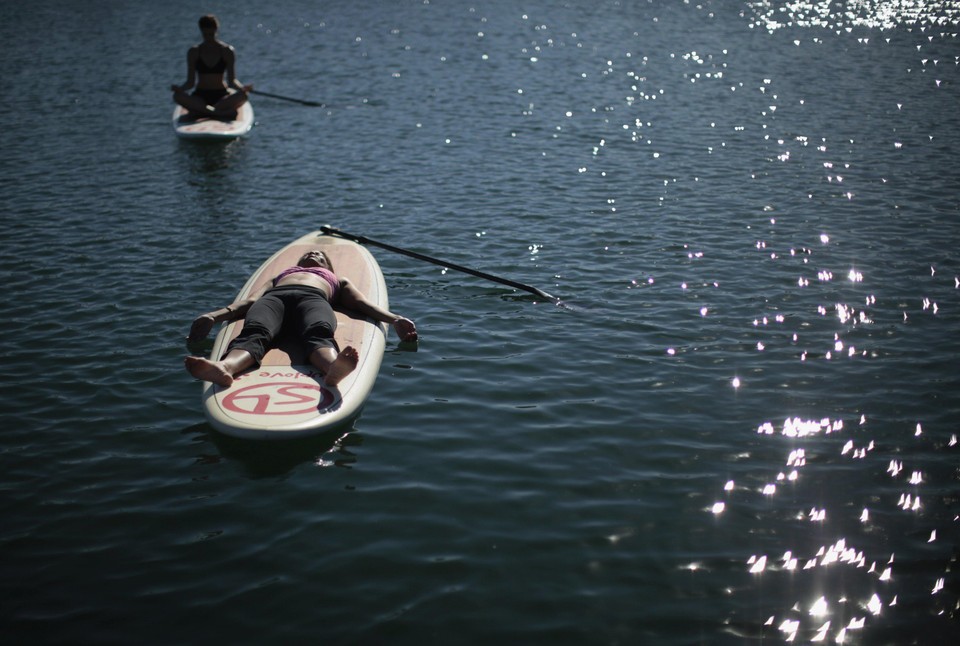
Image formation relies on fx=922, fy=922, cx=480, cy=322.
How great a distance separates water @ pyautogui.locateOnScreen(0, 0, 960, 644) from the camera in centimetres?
639

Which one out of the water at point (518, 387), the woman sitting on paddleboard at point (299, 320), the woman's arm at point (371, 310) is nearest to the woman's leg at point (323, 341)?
the woman sitting on paddleboard at point (299, 320)

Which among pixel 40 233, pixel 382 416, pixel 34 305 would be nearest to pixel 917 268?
pixel 382 416

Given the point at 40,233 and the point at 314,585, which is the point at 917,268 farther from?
the point at 40,233

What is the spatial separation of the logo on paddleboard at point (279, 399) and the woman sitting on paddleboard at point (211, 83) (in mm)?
14283

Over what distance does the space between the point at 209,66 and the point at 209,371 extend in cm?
1476

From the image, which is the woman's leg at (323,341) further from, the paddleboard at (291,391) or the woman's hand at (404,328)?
the woman's hand at (404,328)

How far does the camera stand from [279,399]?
27.2 ft

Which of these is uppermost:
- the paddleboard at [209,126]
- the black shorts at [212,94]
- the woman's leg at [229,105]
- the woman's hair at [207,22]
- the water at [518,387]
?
the woman's hair at [207,22]

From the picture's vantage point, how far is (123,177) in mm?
17594

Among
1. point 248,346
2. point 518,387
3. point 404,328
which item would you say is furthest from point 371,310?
point 518,387

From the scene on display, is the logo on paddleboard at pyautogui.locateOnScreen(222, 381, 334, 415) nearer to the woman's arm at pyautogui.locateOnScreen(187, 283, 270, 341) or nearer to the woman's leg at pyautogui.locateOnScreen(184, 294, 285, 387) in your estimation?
the woman's leg at pyautogui.locateOnScreen(184, 294, 285, 387)

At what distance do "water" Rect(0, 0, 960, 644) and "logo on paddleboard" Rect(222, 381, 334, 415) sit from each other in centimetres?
36

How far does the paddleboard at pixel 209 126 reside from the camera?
20.3 m

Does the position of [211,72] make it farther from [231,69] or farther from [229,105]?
[229,105]
